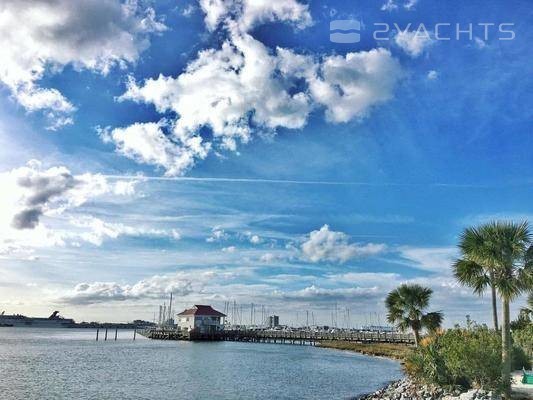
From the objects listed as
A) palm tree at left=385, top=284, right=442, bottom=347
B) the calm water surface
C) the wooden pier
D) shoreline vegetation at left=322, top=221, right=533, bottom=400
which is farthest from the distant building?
shoreline vegetation at left=322, top=221, right=533, bottom=400

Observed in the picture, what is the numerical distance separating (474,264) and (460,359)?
179 inches

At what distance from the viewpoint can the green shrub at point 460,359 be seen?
22.8 meters

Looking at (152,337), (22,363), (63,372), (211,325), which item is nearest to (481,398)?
(63,372)

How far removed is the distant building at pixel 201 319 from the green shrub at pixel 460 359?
112 meters

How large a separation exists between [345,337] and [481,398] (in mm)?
112354

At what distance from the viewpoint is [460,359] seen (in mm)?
23484

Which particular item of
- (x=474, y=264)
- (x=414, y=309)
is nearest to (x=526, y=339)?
(x=414, y=309)

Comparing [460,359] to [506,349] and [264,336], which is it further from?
[264,336]

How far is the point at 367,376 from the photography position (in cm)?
5016

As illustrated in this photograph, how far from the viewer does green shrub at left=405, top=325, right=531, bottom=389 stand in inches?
898

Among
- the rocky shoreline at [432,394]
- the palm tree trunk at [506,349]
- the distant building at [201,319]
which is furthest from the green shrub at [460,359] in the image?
the distant building at [201,319]

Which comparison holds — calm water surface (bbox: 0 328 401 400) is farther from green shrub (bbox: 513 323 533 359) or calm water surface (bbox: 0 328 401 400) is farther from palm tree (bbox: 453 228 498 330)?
palm tree (bbox: 453 228 498 330)

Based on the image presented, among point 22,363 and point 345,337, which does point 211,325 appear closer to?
point 345,337

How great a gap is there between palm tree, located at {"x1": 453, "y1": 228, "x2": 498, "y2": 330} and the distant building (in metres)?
118
